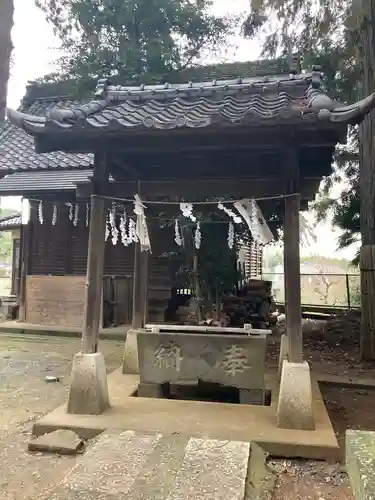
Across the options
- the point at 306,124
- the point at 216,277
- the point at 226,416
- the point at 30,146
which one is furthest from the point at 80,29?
the point at 226,416

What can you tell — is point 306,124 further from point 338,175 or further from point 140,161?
point 338,175

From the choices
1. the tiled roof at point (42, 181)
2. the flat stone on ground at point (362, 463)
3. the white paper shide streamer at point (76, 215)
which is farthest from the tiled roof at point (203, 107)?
the white paper shide streamer at point (76, 215)

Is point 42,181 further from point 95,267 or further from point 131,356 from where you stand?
point 95,267

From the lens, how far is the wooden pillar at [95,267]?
459 centimetres

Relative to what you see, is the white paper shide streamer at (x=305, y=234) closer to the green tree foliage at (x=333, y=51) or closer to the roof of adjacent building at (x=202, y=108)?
the roof of adjacent building at (x=202, y=108)

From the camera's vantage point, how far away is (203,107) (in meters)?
4.72

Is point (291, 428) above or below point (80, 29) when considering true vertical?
below

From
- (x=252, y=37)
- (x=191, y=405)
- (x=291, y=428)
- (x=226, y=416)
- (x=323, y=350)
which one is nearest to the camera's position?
(x=291, y=428)

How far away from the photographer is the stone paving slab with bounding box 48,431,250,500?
3.02 m

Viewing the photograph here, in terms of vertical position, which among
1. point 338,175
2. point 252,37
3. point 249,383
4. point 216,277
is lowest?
point 249,383

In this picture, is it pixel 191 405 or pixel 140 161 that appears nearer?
pixel 191 405

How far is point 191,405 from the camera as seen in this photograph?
188 inches

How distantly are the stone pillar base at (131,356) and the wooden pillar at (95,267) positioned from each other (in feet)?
4.67

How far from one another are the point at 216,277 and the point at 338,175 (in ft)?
13.8
